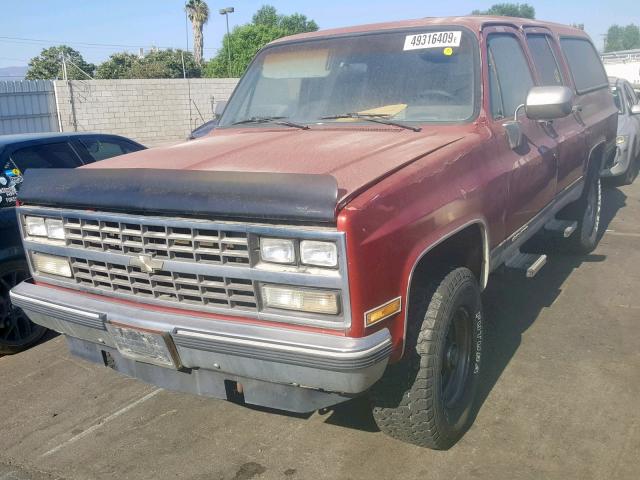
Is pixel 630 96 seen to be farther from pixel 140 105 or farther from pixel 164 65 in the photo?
pixel 164 65

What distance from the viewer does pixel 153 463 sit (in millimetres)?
3322

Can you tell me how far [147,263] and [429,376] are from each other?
1370 millimetres

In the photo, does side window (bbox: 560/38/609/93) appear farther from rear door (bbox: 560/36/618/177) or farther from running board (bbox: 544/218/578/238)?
running board (bbox: 544/218/578/238)

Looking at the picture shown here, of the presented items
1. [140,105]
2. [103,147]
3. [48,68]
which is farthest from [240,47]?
[103,147]

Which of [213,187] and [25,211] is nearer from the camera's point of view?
[213,187]

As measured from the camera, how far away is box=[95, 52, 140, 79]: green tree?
163 feet

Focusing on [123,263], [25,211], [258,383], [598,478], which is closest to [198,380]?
[258,383]

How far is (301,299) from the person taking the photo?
8.55 ft

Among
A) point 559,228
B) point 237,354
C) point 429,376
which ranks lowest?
point 429,376

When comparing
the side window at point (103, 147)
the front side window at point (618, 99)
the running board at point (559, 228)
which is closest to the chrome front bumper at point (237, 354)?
the side window at point (103, 147)

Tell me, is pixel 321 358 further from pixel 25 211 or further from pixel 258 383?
pixel 25 211

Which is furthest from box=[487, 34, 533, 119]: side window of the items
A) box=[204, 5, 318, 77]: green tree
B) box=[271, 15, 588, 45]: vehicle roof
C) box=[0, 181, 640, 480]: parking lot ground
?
box=[204, 5, 318, 77]: green tree

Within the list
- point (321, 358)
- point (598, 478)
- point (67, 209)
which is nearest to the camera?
point (321, 358)

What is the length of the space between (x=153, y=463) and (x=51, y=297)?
100 cm
